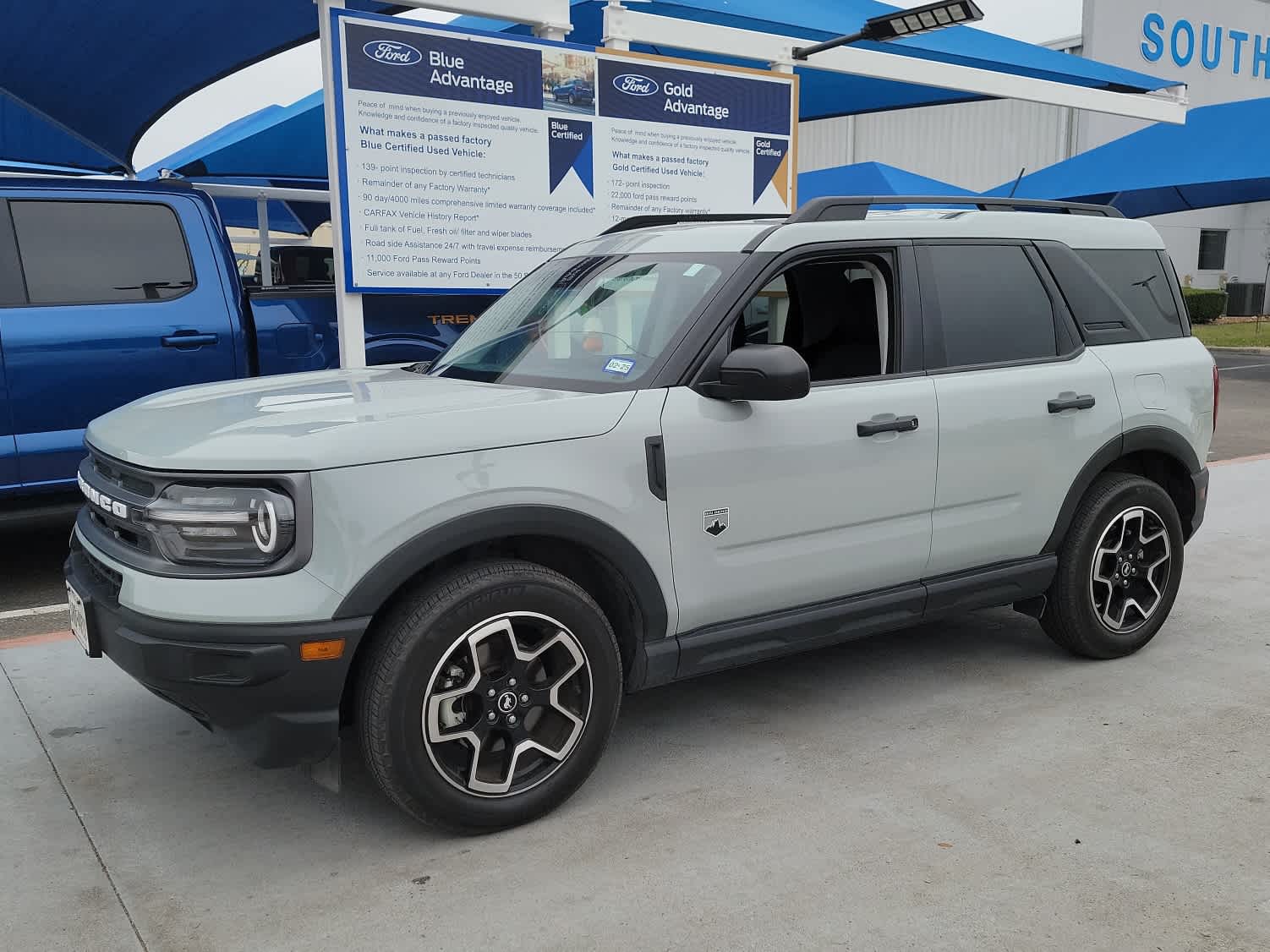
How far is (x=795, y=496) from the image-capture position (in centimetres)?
364

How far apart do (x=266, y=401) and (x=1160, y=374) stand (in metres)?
3.55

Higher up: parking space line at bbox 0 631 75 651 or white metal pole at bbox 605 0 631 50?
white metal pole at bbox 605 0 631 50

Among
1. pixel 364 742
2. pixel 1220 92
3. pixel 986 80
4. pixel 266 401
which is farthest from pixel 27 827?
pixel 1220 92

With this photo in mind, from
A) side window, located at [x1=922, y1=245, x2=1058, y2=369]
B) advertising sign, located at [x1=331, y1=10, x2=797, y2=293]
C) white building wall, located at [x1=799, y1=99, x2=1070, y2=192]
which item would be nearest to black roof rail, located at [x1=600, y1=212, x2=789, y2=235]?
side window, located at [x1=922, y1=245, x2=1058, y2=369]

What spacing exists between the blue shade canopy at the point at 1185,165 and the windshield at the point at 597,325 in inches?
506

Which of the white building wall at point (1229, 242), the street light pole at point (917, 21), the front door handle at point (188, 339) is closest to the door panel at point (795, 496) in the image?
the front door handle at point (188, 339)

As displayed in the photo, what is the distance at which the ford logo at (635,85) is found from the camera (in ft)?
26.1

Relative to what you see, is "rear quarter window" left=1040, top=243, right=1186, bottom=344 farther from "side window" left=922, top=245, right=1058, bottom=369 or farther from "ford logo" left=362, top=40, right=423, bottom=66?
"ford logo" left=362, top=40, right=423, bottom=66

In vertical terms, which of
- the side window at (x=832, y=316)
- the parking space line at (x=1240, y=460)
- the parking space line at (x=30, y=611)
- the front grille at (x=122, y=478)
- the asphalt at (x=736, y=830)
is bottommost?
the asphalt at (x=736, y=830)

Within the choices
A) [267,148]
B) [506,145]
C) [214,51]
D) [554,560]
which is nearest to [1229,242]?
[267,148]

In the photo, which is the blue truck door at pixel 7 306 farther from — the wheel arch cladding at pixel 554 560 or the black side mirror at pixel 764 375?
the black side mirror at pixel 764 375

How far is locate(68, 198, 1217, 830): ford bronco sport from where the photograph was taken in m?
2.90

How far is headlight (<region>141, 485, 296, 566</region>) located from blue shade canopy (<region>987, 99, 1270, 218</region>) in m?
14.5

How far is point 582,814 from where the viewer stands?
3406 millimetres
